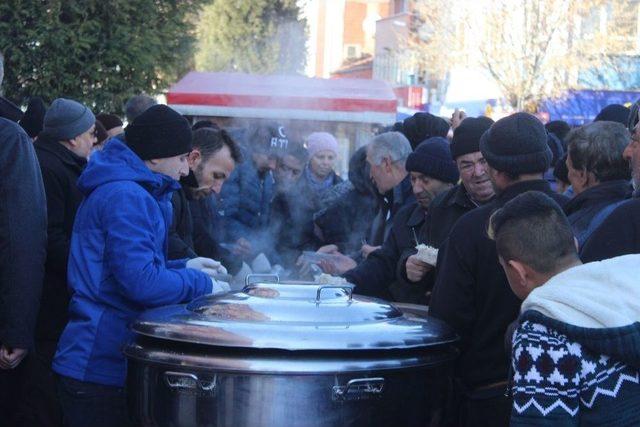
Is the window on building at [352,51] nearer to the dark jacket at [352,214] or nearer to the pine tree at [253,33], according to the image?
the pine tree at [253,33]

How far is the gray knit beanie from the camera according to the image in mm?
5133

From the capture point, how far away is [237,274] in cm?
545

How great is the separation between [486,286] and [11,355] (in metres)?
1.92

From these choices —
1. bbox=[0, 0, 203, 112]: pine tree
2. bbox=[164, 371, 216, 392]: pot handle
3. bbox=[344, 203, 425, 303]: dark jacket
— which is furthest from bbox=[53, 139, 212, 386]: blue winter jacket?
bbox=[0, 0, 203, 112]: pine tree

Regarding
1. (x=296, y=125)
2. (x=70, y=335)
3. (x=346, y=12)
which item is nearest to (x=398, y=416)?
(x=70, y=335)

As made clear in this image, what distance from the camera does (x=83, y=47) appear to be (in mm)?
13859

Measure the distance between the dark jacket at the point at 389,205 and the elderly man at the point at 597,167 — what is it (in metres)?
1.41

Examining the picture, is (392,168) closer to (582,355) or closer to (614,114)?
(614,114)

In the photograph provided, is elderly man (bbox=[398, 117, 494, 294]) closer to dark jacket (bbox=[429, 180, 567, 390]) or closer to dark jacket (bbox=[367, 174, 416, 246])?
dark jacket (bbox=[429, 180, 567, 390])

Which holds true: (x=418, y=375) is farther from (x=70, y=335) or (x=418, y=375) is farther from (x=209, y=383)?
(x=70, y=335)

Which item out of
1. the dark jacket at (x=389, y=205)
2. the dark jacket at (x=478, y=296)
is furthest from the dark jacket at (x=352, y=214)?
the dark jacket at (x=478, y=296)

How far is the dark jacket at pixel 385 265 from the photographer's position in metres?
4.78

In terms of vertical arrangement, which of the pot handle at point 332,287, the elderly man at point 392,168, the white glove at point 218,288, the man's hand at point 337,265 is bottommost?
the man's hand at point 337,265

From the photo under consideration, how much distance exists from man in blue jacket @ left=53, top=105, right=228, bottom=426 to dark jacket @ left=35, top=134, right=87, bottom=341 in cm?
82
